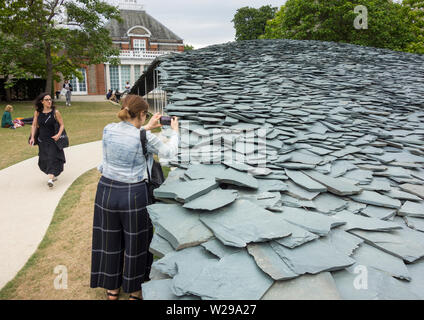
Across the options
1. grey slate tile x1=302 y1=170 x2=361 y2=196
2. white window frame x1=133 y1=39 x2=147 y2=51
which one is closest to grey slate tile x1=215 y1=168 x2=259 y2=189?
grey slate tile x1=302 y1=170 x2=361 y2=196

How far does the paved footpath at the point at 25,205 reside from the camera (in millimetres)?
3705

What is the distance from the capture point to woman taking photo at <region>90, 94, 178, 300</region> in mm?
2488

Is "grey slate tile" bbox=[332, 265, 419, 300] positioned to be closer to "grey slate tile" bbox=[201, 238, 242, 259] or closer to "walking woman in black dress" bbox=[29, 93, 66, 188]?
"grey slate tile" bbox=[201, 238, 242, 259]

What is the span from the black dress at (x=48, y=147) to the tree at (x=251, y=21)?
45.6 m

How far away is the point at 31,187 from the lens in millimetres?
5969

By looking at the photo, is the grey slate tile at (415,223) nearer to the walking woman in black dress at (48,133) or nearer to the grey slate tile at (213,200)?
the grey slate tile at (213,200)

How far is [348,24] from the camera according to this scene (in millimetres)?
21000

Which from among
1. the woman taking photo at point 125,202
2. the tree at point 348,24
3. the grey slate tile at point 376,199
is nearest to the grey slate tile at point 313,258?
the grey slate tile at point 376,199

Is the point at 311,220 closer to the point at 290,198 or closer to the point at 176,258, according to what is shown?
the point at 290,198

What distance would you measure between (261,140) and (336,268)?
228 cm

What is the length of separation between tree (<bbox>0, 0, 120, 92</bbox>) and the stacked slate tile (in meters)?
18.9

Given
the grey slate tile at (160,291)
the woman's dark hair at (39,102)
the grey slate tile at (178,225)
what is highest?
the woman's dark hair at (39,102)
